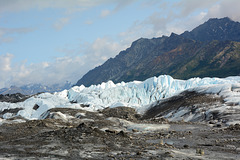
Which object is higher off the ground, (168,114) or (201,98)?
A: (201,98)

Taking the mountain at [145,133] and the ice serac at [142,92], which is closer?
the mountain at [145,133]

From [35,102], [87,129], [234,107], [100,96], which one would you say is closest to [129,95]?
[100,96]

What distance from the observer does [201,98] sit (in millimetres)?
63469

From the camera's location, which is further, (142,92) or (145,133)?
(142,92)

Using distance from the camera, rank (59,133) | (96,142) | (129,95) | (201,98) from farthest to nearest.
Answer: (129,95) < (201,98) < (59,133) < (96,142)

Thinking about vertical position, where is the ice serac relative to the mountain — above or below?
above

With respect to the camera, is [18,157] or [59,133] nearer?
[18,157]

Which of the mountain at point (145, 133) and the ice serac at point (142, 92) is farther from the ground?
the ice serac at point (142, 92)

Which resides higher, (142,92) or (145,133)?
(142,92)

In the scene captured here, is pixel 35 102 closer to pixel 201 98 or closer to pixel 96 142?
pixel 201 98

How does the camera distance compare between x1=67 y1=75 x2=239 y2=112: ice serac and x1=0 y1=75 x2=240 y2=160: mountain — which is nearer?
x1=0 y1=75 x2=240 y2=160: mountain

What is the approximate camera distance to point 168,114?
63.8 meters

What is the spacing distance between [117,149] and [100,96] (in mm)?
144805

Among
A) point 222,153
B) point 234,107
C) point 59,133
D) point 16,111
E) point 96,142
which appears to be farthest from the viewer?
point 16,111
